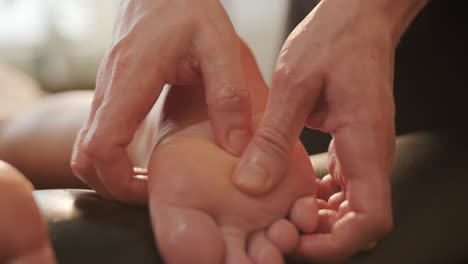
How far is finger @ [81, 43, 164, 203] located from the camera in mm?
495

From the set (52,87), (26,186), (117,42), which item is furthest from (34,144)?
(52,87)

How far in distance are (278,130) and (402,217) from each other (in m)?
0.15

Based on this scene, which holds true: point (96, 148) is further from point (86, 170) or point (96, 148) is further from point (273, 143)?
point (273, 143)

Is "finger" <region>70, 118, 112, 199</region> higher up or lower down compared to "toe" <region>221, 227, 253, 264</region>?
higher up

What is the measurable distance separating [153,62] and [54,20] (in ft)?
5.10

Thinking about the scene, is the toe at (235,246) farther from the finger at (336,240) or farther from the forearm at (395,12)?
the forearm at (395,12)

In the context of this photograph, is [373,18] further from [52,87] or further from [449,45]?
[52,87]

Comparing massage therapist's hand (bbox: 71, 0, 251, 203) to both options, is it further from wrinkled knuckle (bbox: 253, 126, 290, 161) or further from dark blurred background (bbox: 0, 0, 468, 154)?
dark blurred background (bbox: 0, 0, 468, 154)

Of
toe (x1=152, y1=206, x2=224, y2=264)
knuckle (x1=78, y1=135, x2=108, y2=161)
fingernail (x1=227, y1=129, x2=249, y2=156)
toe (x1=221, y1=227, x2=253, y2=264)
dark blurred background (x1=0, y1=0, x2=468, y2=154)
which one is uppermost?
knuckle (x1=78, y1=135, x2=108, y2=161)

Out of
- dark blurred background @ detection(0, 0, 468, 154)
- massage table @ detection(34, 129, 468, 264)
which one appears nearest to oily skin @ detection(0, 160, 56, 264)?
massage table @ detection(34, 129, 468, 264)

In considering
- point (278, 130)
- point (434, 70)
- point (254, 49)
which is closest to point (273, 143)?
point (278, 130)

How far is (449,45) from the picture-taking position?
751 mm

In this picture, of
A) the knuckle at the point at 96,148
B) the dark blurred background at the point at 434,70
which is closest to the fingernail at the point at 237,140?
the knuckle at the point at 96,148

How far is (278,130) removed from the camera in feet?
1.63
